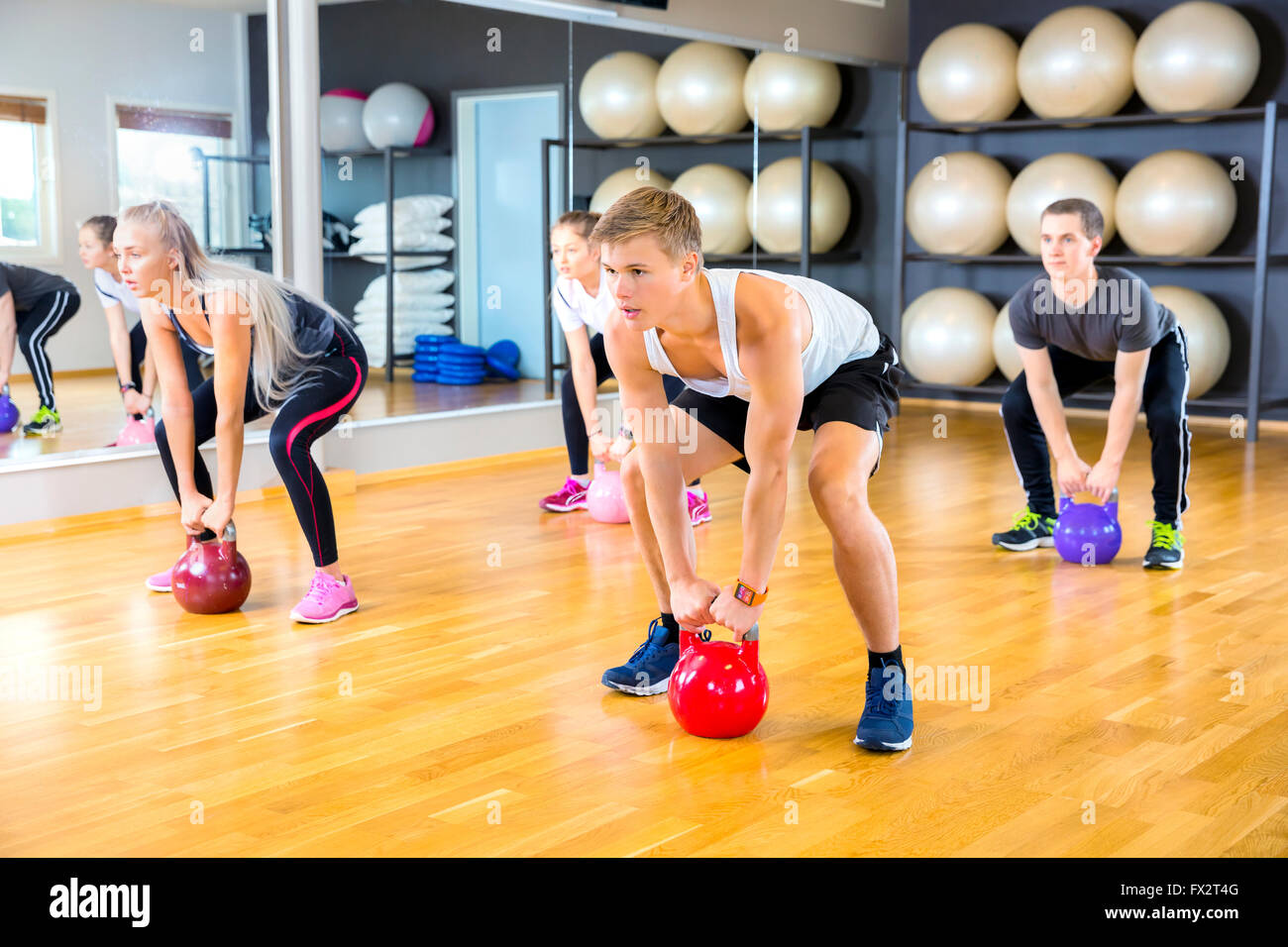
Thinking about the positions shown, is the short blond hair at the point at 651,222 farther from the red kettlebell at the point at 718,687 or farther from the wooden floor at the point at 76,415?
the wooden floor at the point at 76,415

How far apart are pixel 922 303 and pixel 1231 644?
14.6ft

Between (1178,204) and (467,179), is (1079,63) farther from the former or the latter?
(467,179)

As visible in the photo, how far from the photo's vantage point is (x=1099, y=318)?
12.2ft

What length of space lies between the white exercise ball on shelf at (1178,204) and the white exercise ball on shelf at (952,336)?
2.92 feet

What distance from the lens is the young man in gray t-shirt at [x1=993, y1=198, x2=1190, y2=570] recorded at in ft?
12.0

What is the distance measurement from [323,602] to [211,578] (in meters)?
0.27

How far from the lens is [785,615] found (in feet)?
11.0

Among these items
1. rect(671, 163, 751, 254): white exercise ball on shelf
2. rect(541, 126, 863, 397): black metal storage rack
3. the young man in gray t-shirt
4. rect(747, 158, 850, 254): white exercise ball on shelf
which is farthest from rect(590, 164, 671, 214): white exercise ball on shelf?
the young man in gray t-shirt

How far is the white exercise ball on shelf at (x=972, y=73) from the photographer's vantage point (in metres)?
7.11

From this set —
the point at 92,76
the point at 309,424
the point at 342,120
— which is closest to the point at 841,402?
the point at 309,424

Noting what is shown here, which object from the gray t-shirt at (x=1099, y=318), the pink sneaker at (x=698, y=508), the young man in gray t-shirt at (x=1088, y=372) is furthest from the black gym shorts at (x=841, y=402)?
the pink sneaker at (x=698, y=508)

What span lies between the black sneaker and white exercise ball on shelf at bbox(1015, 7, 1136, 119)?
11.4 feet

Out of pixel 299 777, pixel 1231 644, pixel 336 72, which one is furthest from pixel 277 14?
pixel 1231 644
